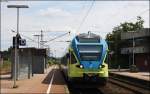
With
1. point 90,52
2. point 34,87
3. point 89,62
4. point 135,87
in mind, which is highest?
point 90,52

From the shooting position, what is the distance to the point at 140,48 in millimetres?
83438

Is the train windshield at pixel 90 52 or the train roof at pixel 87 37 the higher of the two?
the train roof at pixel 87 37

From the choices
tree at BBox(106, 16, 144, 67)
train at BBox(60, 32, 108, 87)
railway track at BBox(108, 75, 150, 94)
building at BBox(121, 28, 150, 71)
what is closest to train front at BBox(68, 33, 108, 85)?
train at BBox(60, 32, 108, 87)

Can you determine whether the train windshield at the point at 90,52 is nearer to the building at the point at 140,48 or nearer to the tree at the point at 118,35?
the building at the point at 140,48

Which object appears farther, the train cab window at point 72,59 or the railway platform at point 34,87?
the train cab window at point 72,59

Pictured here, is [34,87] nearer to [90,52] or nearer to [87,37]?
[90,52]

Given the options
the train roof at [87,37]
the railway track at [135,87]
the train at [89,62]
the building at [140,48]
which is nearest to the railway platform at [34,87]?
the train at [89,62]

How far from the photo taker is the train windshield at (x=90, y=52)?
25.8 metres

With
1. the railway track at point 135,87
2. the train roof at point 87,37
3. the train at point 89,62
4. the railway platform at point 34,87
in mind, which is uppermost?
the train roof at point 87,37

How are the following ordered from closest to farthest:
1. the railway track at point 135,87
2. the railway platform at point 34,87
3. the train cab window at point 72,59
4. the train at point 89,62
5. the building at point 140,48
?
the railway platform at point 34,87 → the train at point 89,62 → the train cab window at point 72,59 → the railway track at point 135,87 → the building at point 140,48

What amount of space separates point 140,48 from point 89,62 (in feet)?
193

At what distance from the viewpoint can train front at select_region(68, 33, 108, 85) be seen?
2552 cm

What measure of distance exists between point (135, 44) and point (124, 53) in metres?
7.55

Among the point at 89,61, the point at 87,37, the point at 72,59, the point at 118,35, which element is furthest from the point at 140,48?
the point at 89,61
